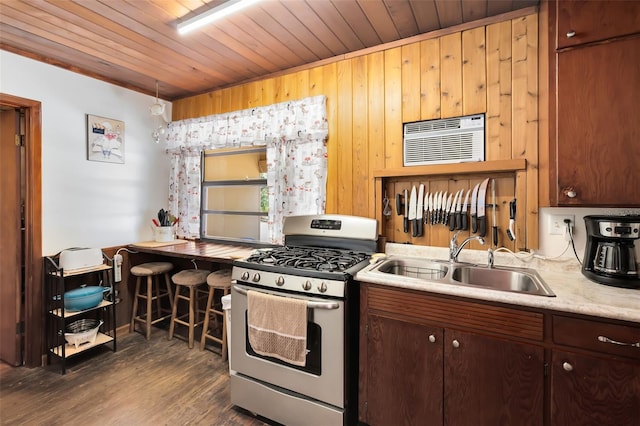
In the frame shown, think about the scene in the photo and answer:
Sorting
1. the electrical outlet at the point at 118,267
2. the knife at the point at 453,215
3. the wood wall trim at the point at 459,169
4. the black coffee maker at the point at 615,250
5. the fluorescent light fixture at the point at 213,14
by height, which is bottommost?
the electrical outlet at the point at 118,267

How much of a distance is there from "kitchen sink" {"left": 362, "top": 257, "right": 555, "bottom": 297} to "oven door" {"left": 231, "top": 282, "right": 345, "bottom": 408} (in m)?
0.31

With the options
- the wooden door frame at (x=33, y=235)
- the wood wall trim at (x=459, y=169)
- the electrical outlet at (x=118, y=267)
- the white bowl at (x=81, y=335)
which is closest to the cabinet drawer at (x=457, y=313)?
A: the wood wall trim at (x=459, y=169)

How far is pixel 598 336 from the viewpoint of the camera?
1199 mm

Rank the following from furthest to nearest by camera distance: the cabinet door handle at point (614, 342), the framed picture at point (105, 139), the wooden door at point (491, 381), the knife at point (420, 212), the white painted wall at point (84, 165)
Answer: the framed picture at point (105, 139), the white painted wall at point (84, 165), the knife at point (420, 212), the wooden door at point (491, 381), the cabinet door handle at point (614, 342)

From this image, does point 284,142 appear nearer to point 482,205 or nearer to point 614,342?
point 482,205

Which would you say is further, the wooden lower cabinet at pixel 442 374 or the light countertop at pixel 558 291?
the wooden lower cabinet at pixel 442 374

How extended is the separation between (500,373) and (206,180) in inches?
122

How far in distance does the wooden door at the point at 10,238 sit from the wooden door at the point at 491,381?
3.18m

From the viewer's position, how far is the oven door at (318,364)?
1627mm

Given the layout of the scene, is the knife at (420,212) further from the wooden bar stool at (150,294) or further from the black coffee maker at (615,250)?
the wooden bar stool at (150,294)

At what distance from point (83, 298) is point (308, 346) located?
6.34 ft

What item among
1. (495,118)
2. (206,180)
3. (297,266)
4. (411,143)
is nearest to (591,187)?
(495,118)

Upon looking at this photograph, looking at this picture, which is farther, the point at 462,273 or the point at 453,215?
the point at 453,215

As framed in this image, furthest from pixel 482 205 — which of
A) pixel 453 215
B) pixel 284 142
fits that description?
A: pixel 284 142
